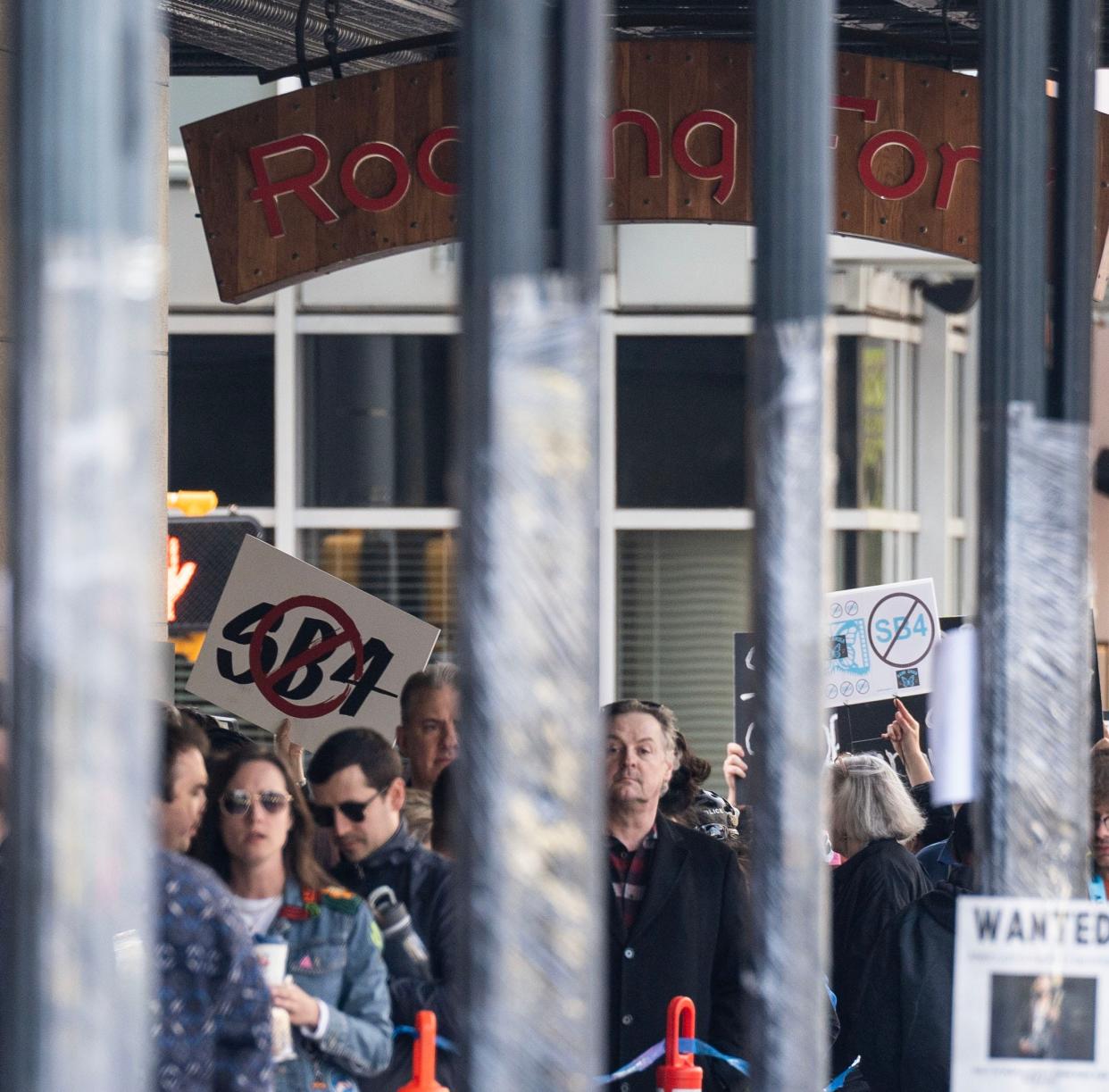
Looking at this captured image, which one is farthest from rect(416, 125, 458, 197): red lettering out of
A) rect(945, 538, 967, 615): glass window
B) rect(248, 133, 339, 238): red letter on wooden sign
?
rect(945, 538, 967, 615): glass window

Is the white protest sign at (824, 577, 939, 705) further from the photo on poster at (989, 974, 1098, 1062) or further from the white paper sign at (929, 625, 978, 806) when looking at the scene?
the photo on poster at (989, 974, 1098, 1062)

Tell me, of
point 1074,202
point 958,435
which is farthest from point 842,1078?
point 958,435

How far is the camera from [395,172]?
707 cm

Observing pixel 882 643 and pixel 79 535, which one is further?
pixel 882 643

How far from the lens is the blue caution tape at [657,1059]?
17.7 feet

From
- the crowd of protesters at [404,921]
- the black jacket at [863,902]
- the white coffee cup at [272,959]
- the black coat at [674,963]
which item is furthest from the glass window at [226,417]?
the white coffee cup at [272,959]

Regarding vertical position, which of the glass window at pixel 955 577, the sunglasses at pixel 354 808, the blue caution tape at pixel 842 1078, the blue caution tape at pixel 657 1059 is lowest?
the blue caution tape at pixel 842 1078

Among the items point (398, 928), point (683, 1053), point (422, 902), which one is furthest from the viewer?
point (683, 1053)

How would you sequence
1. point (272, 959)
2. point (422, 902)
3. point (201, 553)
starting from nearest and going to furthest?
1. point (272, 959)
2. point (422, 902)
3. point (201, 553)

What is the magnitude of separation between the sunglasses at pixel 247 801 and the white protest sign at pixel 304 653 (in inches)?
141

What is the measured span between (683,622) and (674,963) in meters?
10.0

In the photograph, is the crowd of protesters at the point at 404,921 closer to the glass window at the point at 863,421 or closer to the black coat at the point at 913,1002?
the black coat at the point at 913,1002

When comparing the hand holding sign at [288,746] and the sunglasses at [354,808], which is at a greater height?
the sunglasses at [354,808]

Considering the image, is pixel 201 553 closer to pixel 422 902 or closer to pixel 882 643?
pixel 882 643
